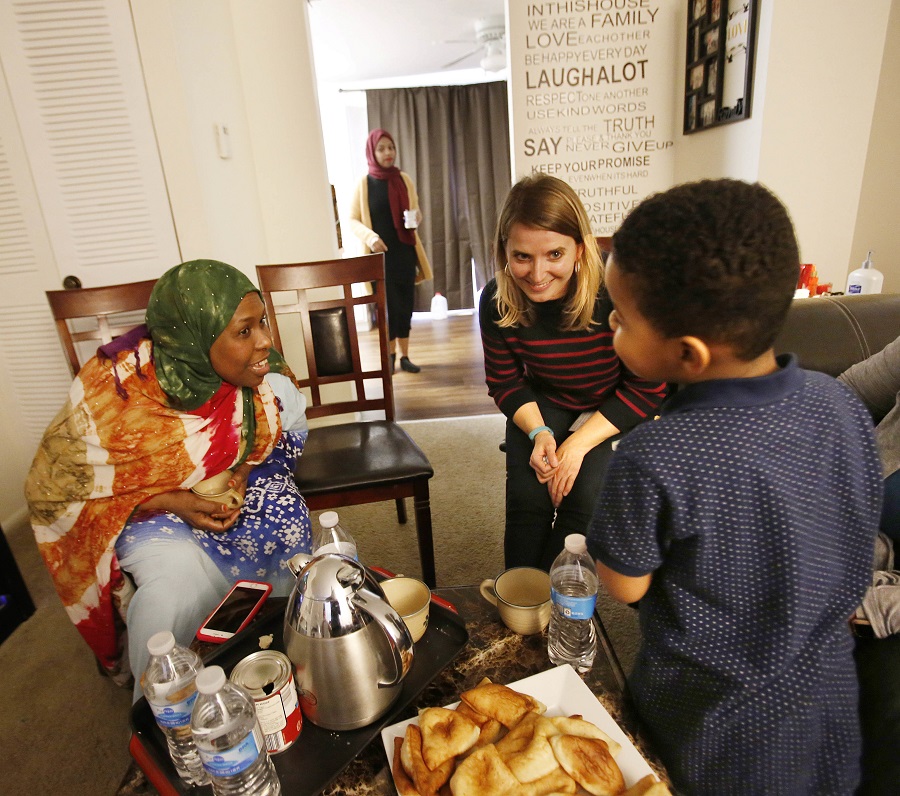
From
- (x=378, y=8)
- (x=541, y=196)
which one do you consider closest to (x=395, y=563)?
(x=541, y=196)

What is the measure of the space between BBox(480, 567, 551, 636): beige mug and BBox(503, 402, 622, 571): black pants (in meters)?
0.40

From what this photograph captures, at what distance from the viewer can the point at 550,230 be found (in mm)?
1193

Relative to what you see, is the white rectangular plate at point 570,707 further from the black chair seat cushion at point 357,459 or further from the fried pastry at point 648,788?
the black chair seat cushion at point 357,459

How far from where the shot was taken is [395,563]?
1839mm

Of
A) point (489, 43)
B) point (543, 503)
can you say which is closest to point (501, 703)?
point (543, 503)

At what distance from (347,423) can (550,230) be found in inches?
38.3

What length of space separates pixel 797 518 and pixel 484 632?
0.51 m

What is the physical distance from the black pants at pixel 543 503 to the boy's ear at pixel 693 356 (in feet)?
2.50

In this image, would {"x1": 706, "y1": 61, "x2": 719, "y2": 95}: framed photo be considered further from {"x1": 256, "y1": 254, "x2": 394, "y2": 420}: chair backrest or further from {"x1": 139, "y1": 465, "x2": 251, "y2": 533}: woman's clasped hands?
{"x1": 139, "y1": 465, "x2": 251, "y2": 533}: woman's clasped hands

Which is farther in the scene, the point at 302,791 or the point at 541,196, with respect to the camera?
the point at 541,196

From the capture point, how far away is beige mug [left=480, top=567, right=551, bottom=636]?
2.83 feet

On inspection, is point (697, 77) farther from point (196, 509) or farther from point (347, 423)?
point (196, 509)

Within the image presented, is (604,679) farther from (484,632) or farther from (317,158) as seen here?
(317,158)

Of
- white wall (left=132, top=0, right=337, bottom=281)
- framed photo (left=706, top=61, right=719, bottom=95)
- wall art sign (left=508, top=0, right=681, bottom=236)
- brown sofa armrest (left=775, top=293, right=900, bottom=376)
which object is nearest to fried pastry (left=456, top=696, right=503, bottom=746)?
brown sofa armrest (left=775, top=293, right=900, bottom=376)
